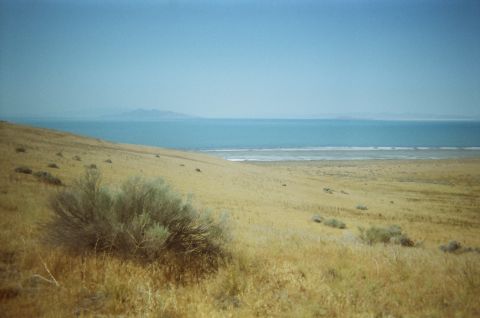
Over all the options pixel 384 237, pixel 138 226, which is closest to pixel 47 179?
pixel 138 226

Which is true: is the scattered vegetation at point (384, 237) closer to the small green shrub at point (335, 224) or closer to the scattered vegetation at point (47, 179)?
the small green shrub at point (335, 224)

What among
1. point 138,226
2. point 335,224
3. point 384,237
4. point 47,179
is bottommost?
point 335,224

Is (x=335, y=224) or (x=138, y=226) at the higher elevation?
(x=138, y=226)

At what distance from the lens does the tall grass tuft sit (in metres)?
4.88

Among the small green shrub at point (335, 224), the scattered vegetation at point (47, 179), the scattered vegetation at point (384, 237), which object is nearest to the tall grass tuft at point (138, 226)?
the scattered vegetation at point (47, 179)

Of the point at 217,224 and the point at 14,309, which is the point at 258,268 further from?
the point at 14,309

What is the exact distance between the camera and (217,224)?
607 centimetres

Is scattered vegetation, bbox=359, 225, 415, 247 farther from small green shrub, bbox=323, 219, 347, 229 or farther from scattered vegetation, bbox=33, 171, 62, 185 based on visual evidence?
scattered vegetation, bbox=33, 171, 62, 185

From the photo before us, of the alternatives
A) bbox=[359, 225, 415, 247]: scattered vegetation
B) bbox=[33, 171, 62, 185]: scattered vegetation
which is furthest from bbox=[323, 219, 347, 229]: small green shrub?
bbox=[33, 171, 62, 185]: scattered vegetation

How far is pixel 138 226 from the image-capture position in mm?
4895

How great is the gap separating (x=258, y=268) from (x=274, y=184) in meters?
25.7

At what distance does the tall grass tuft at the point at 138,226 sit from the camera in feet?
16.0

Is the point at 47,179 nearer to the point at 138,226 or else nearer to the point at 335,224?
the point at 138,226

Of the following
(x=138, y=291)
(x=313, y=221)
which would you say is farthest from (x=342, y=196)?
(x=138, y=291)
